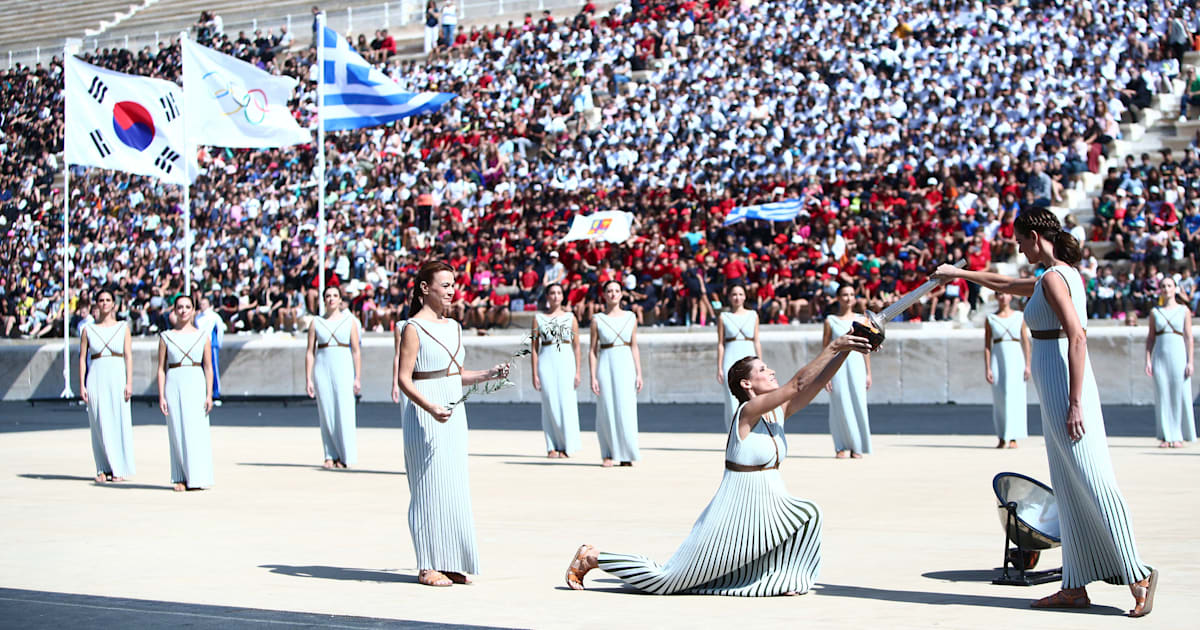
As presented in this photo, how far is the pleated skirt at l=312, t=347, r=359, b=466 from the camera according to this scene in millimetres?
16531

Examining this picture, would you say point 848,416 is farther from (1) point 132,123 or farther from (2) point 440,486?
(1) point 132,123

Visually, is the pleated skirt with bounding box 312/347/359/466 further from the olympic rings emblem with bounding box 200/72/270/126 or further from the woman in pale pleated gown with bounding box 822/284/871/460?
the olympic rings emblem with bounding box 200/72/270/126

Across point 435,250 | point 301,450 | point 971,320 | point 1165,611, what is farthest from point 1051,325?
point 435,250

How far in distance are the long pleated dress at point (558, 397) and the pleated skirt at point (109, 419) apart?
4.53 metres

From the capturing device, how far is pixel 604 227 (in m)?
29.9

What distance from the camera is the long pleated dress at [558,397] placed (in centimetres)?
1722

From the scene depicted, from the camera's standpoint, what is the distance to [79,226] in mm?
42594

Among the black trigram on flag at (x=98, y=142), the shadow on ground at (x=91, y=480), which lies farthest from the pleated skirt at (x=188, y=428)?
the black trigram on flag at (x=98, y=142)

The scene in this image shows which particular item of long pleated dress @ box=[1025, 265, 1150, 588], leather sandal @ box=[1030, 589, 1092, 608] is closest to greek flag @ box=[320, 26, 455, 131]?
long pleated dress @ box=[1025, 265, 1150, 588]

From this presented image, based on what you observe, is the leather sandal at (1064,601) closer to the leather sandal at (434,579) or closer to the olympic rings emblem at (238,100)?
the leather sandal at (434,579)

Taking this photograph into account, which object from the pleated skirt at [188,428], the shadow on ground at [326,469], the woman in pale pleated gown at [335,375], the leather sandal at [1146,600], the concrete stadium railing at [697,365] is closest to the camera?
the leather sandal at [1146,600]

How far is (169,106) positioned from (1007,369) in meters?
16.0

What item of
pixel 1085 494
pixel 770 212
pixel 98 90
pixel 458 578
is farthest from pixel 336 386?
pixel 770 212

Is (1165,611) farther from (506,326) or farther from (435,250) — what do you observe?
(435,250)
